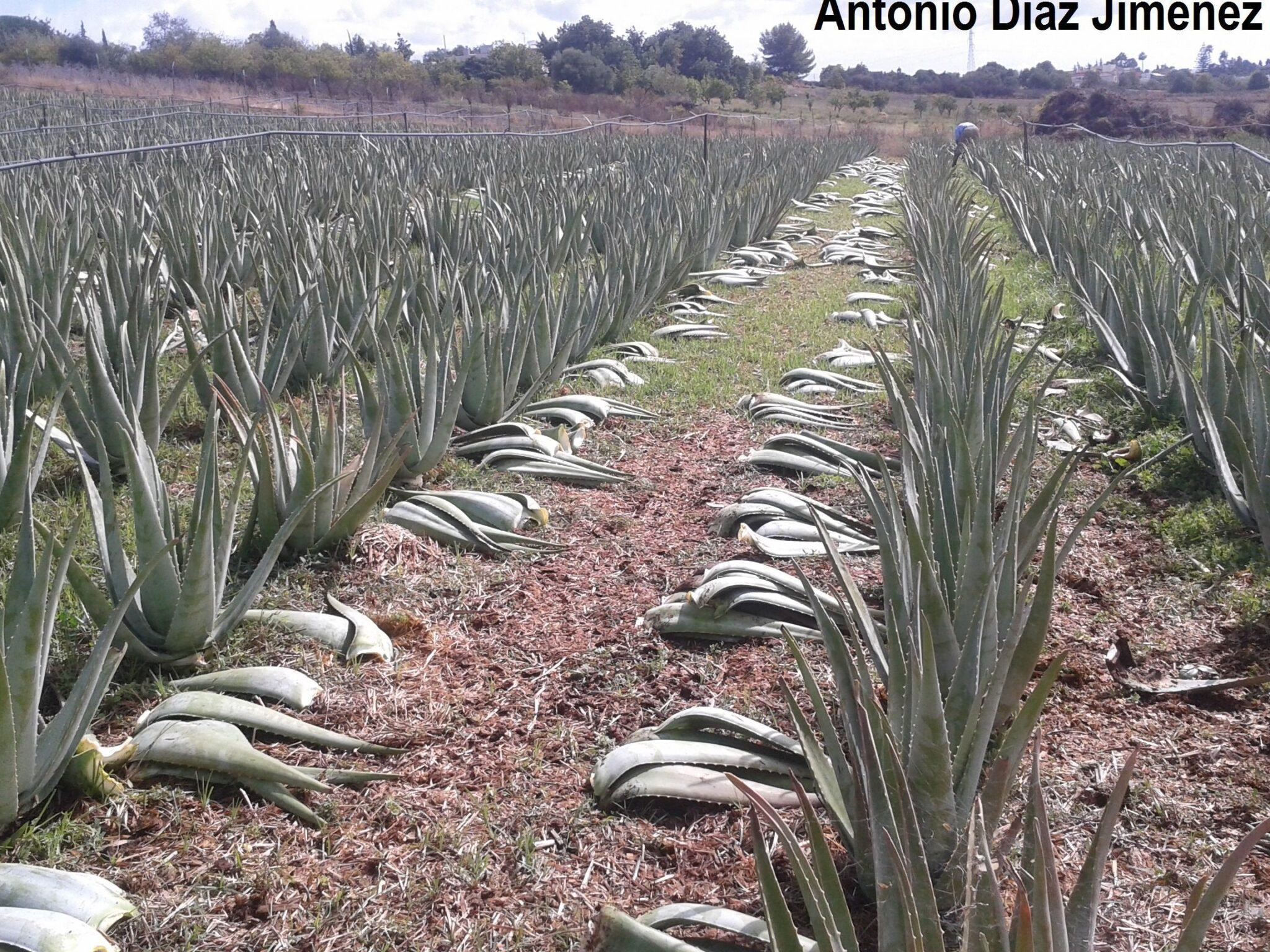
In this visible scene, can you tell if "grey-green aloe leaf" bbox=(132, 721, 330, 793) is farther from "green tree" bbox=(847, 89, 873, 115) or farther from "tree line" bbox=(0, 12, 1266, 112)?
"green tree" bbox=(847, 89, 873, 115)

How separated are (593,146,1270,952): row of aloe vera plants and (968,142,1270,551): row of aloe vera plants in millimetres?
1101

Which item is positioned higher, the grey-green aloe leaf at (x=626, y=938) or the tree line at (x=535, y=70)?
the tree line at (x=535, y=70)

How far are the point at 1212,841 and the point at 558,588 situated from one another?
1.77 m

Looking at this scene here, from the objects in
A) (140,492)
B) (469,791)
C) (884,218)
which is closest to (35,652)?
(140,492)

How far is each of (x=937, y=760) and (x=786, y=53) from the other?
350ft

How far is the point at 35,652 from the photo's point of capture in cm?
170

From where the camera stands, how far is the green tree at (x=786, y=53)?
3868 inches

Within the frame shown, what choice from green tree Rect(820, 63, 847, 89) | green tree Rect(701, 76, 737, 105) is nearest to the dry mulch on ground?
green tree Rect(701, 76, 737, 105)

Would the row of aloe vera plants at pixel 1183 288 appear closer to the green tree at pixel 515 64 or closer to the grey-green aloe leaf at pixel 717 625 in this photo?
the grey-green aloe leaf at pixel 717 625

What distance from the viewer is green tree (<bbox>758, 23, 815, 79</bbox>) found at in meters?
98.2

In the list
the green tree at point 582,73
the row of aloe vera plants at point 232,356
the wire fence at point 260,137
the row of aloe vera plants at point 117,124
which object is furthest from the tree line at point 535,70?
the row of aloe vera plants at point 232,356

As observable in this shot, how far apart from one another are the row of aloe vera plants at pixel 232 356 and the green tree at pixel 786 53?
98.6m

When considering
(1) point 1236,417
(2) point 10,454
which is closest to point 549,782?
(2) point 10,454

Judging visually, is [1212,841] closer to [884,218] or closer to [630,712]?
[630,712]
